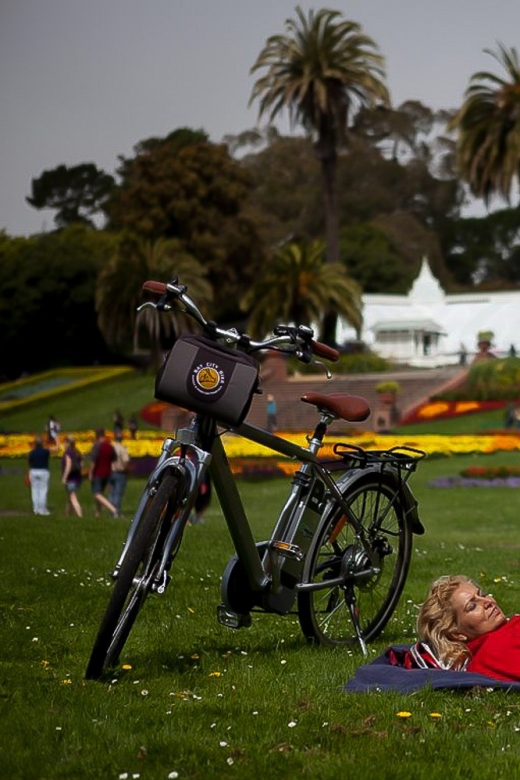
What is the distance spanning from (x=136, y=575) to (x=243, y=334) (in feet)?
3.36

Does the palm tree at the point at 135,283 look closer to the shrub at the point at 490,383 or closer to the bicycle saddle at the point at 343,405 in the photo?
the shrub at the point at 490,383

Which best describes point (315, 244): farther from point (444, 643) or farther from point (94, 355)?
point (444, 643)

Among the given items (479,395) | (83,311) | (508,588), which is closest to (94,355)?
(83,311)

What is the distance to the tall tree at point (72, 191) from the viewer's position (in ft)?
296

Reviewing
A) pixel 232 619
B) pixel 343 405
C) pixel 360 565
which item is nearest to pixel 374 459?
pixel 343 405

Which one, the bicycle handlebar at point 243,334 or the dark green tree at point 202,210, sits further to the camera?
the dark green tree at point 202,210

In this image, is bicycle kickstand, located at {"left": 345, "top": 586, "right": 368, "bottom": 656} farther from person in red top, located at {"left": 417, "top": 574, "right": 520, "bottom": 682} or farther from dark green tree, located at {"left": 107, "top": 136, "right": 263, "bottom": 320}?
dark green tree, located at {"left": 107, "top": 136, "right": 263, "bottom": 320}

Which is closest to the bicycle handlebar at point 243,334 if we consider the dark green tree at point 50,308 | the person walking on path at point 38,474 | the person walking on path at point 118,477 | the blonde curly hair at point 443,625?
the blonde curly hair at point 443,625

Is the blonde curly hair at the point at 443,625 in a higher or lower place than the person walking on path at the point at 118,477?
higher

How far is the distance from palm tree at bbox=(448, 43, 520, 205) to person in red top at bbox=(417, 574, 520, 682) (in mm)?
45335

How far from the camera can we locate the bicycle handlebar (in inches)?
202

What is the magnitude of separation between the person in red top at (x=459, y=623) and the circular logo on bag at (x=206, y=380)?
1.14m

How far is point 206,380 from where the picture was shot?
5.03 m

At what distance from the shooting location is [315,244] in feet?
170
